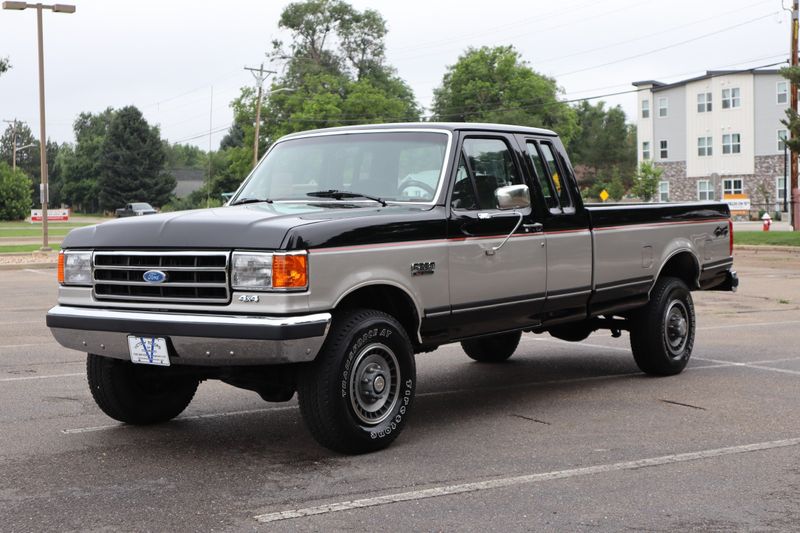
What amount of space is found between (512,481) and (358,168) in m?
2.73

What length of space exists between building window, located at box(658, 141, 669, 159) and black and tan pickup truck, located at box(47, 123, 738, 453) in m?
68.2

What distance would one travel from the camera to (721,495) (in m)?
5.32

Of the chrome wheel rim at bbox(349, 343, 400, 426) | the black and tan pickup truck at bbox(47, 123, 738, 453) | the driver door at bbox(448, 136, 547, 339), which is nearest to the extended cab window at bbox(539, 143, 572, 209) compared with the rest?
the black and tan pickup truck at bbox(47, 123, 738, 453)

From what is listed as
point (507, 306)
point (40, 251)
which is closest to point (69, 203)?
point (40, 251)

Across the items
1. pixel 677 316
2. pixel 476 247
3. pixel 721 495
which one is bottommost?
pixel 721 495

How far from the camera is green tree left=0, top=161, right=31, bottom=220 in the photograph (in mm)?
70312

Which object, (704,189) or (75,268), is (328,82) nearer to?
(704,189)

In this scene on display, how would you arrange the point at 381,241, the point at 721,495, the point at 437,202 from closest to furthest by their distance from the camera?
the point at 721,495
the point at 381,241
the point at 437,202

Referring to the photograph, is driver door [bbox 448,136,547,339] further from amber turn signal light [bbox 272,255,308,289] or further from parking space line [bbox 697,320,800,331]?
parking space line [bbox 697,320,800,331]

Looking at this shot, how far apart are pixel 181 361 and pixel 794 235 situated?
29.7 m

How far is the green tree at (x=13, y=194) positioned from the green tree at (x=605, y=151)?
62105 millimetres

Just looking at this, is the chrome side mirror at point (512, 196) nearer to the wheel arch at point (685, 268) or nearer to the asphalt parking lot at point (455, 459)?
the asphalt parking lot at point (455, 459)

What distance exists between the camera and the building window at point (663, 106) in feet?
242

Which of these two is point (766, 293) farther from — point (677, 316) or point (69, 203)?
point (69, 203)
